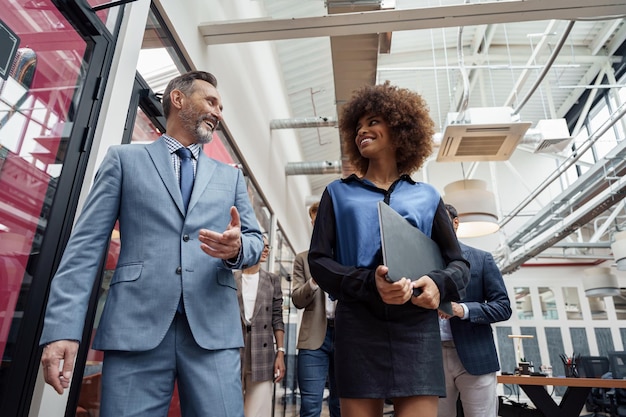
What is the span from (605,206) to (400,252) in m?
6.65

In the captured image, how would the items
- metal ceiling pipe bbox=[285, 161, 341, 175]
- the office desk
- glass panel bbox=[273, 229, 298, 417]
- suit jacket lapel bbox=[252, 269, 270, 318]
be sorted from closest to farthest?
suit jacket lapel bbox=[252, 269, 270, 318] < the office desk < glass panel bbox=[273, 229, 298, 417] < metal ceiling pipe bbox=[285, 161, 341, 175]

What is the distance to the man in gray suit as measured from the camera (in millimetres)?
935

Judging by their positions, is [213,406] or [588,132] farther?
[588,132]

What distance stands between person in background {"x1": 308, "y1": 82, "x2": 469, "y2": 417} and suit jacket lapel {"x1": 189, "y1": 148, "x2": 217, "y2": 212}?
0.35m

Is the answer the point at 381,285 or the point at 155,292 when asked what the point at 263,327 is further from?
the point at 381,285

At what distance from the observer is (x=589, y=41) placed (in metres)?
8.62

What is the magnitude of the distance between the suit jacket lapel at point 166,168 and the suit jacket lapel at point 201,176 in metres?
0.04

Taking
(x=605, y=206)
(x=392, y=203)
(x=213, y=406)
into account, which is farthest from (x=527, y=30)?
(x=213, y=406)

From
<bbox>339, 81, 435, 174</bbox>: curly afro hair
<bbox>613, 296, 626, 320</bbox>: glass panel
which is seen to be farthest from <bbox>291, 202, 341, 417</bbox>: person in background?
<bbox>613, 296, 626, 320</bbox>: glass panel

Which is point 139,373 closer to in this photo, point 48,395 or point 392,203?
point 48,395

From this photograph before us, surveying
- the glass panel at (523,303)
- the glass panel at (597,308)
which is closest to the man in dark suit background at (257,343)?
the glass panel at (523,303)

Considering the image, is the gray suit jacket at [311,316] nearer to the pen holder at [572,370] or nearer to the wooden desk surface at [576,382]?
the wooden desk surface at [576,382]

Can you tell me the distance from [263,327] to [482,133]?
320 cm

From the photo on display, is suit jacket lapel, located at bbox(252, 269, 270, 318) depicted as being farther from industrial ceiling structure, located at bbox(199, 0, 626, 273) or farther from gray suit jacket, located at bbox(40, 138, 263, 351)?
industrial ceiling structure, located at bbox(199, 0, 626, 273)
